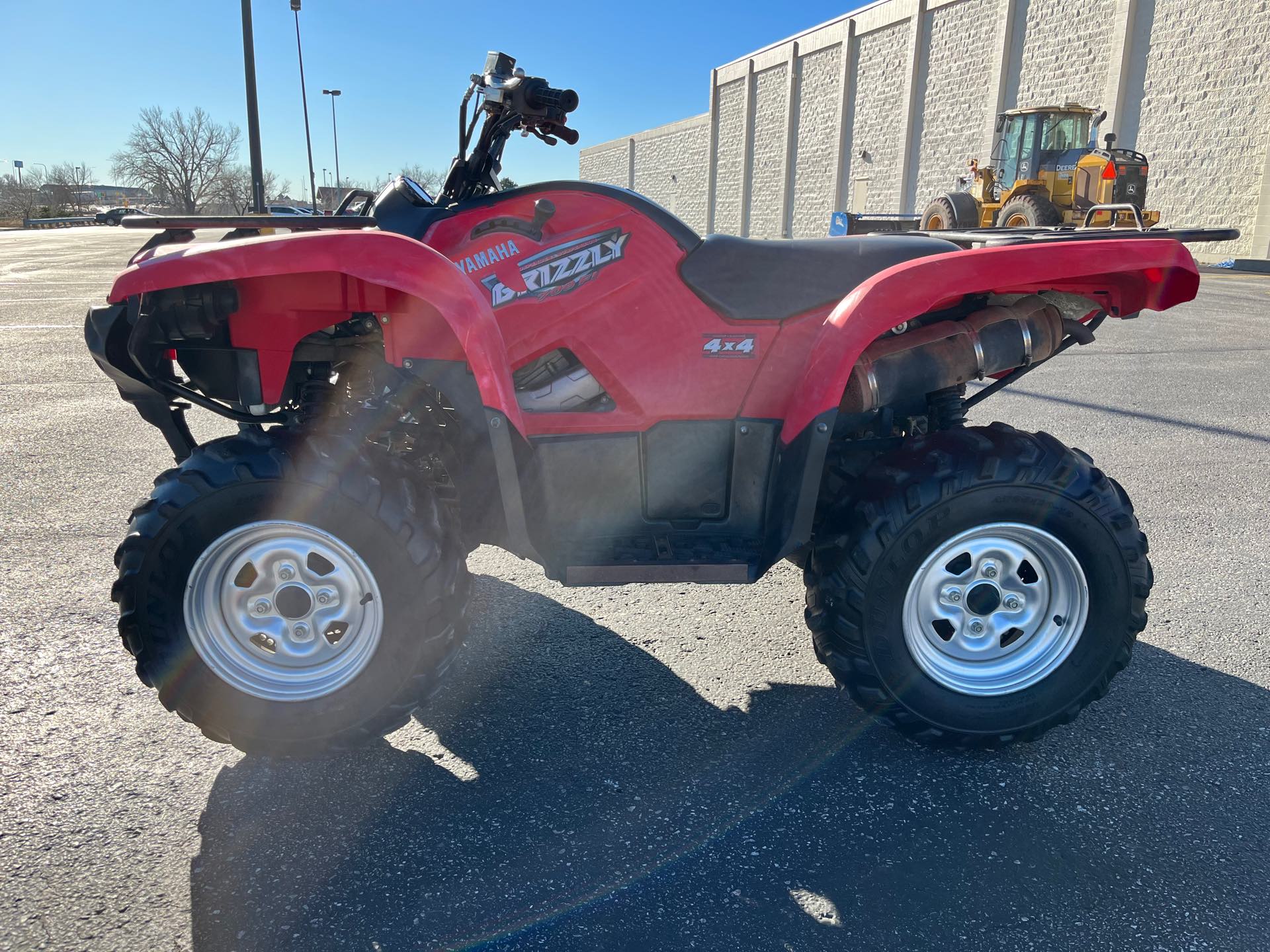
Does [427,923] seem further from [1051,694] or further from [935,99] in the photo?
[935,99]

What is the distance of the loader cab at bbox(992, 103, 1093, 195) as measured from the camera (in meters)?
22.1

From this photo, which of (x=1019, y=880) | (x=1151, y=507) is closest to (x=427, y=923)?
(x=1019, y=880)

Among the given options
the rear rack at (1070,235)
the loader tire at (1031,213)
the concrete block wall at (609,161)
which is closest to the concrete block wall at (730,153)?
the concrete block wall at (609,161)

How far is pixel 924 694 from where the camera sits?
271 cm

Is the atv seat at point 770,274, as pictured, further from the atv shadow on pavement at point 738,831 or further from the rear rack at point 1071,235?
the atv shadow on pavement at point 738,831

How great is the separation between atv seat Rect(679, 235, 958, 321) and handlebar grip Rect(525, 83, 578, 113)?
1.99 feet

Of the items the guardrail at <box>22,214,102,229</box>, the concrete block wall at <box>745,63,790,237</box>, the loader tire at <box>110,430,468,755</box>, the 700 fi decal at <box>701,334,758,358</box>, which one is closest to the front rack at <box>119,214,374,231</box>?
the loader tire at <box>110,430,468,755</box>

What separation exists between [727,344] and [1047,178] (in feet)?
74.8

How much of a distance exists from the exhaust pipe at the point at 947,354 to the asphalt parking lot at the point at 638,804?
3.49ft

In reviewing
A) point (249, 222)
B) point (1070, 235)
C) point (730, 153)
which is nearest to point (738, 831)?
point (1070, 235)

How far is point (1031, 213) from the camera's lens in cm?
2025

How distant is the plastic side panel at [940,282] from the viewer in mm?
2578

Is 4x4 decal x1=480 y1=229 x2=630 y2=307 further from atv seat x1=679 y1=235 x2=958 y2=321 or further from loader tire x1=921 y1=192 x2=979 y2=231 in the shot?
loader tire x1=921 y1=192 x2=979 y2=231

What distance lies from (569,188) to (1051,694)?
2078 millimetres
